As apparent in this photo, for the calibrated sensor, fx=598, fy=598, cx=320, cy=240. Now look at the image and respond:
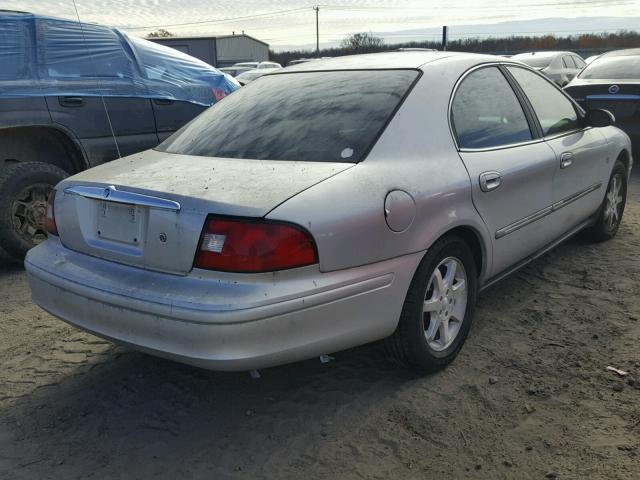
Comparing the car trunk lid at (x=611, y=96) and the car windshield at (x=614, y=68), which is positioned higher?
the car windshield at (x=614, y=68)

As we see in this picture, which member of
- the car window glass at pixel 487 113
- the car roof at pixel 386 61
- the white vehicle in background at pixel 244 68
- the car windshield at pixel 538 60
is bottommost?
the white vehicle in background at pixel 244 68

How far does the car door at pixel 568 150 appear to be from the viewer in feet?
12.5

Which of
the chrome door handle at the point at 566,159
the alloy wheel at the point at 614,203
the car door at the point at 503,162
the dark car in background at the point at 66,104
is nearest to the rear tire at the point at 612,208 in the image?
the alloy wheel at the point at 614,203

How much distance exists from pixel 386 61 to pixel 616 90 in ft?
17.8

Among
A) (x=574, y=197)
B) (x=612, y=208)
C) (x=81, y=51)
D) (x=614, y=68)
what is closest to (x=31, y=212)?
(x=81, y=51)

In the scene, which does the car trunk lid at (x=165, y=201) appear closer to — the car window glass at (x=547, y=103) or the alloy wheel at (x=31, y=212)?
the car window glass at (x=547, y=103)

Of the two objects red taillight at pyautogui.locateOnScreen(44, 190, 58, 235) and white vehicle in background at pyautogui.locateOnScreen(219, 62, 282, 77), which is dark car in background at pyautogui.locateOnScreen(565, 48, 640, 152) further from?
white vehicle in background at pyautogui.locateOnScreen(219, 62, 282, 77)

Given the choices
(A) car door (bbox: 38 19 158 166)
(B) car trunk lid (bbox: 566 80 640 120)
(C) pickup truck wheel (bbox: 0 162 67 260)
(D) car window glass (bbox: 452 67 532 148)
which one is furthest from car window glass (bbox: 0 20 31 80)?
(B) car trunk lid (bbox: 566 80 640 120)

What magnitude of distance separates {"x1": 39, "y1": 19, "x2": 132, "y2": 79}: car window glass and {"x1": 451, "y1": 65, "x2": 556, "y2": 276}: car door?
335 cm

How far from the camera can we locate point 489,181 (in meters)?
3.10

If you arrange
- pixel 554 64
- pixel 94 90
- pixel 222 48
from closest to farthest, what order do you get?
pixel 94 90
pixel 554 64
pixel 222 48

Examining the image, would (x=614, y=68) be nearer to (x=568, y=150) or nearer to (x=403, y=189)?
(x=568, y=150)

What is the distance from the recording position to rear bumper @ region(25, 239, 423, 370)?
2217 mm

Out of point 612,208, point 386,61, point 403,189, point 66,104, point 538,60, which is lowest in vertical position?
point 612,208
